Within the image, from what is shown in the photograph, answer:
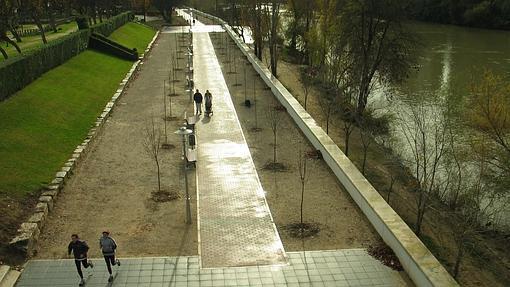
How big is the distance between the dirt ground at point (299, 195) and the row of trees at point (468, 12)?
141 feet

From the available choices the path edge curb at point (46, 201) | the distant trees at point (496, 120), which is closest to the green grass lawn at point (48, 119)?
the path edge curb at point (46, 201)

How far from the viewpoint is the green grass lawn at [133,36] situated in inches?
1657

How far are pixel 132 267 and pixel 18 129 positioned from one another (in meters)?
9.03

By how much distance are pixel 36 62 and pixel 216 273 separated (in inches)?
685

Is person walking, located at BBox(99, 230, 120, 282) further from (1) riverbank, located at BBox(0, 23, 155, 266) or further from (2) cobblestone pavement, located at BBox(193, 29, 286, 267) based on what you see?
(1) riverbank, located at BBox(0, 23, 155, 266)

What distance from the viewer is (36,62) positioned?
23219 millimetres

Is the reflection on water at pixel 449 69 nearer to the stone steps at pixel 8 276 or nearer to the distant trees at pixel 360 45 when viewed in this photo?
the distant trees at pixel 360 45

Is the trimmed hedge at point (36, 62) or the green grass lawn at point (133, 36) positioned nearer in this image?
the trimmed hedge at point (36, 62)

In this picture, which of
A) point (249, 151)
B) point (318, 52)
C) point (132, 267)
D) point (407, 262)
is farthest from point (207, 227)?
point (318, 52)

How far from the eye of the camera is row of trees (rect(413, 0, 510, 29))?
193ft

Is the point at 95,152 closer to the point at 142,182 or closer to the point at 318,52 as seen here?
the point at 142,182

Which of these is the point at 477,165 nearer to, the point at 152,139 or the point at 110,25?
the point at 152,139

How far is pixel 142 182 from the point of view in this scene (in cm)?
1440

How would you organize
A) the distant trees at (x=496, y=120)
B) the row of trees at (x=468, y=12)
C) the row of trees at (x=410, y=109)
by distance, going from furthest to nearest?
the row of trees at (x=468, y=12) < the distant trees at (x=496, y=120) < the row of trees at (x=410, y=109)
